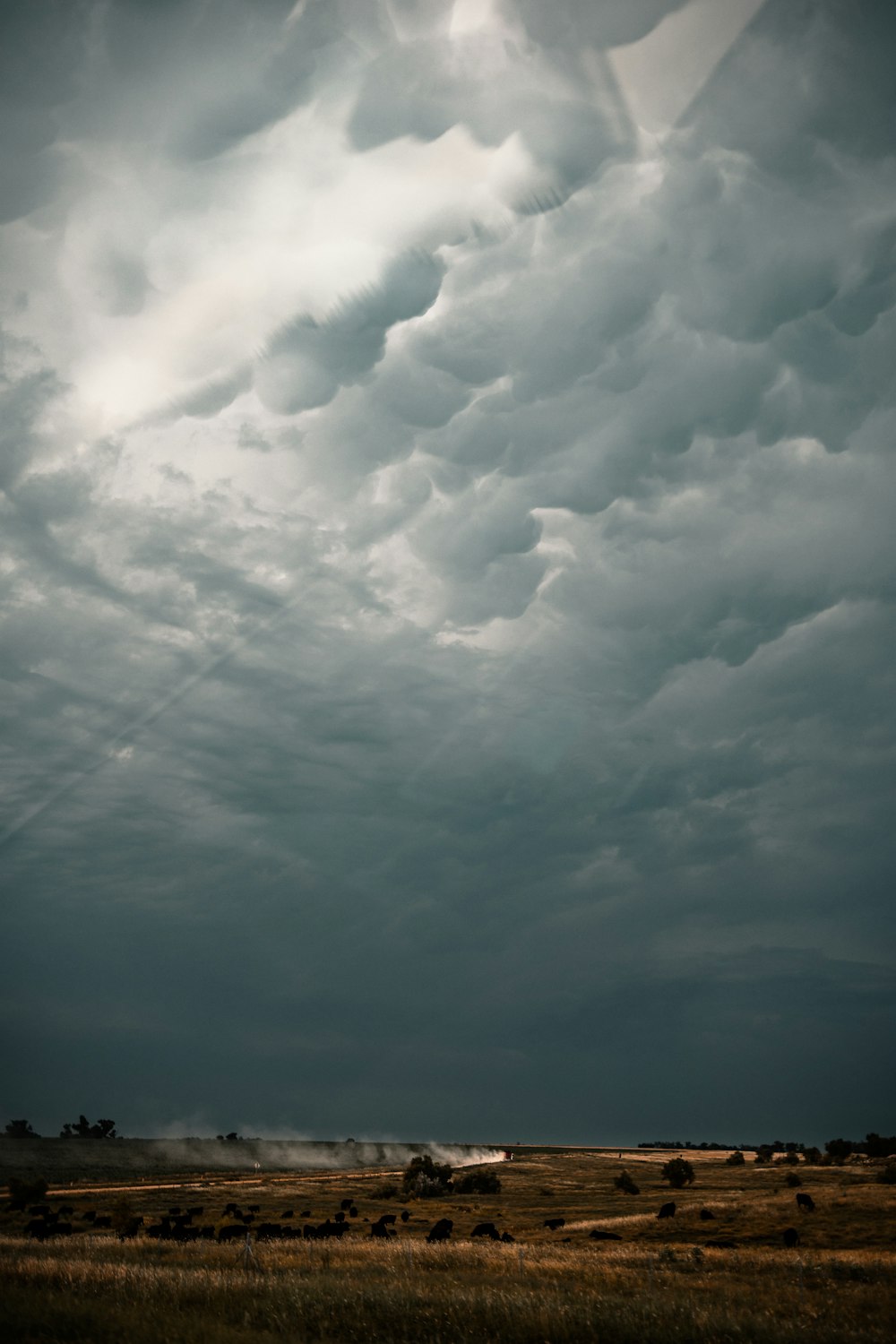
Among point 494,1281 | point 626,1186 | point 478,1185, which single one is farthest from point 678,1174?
point 494,1281

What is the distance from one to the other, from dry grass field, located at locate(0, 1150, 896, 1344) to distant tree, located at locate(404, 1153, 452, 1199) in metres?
21.4

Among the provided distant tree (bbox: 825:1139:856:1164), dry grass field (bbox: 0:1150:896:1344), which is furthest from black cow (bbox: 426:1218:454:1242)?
distant tree (bbox: 825:1139:856:1164)

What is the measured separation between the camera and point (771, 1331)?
18.1 metres

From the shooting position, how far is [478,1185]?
80.5 meters

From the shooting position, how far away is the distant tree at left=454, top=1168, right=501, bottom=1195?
260 feet

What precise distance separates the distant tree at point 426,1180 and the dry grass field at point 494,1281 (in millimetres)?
21414

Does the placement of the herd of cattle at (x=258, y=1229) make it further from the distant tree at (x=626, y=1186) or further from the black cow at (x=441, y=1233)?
the distant tree at (x=626, y=1186)

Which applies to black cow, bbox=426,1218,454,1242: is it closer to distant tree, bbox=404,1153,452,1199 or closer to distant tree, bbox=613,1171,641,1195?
distant tree, bbox=404,1153,452,1199

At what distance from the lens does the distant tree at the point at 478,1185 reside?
79.2 metres

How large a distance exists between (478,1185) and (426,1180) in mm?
4958

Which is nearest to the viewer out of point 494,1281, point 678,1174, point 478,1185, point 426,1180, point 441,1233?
point 494,1281

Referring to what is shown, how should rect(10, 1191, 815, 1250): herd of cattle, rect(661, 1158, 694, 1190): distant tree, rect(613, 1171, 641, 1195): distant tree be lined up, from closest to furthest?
rect(10, 1191, 815, 1250): herd of cattle < rect(613, 1171, 641, 1195): distant tree < rect(661, 1158, 694, 1190): distant tree

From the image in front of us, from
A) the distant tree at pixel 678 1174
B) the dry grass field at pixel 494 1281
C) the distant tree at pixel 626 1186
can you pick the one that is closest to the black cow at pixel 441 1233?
the dry grass field at pixel 494 1281

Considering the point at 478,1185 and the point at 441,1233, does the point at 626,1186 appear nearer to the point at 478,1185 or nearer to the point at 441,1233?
the point at 478,1185
